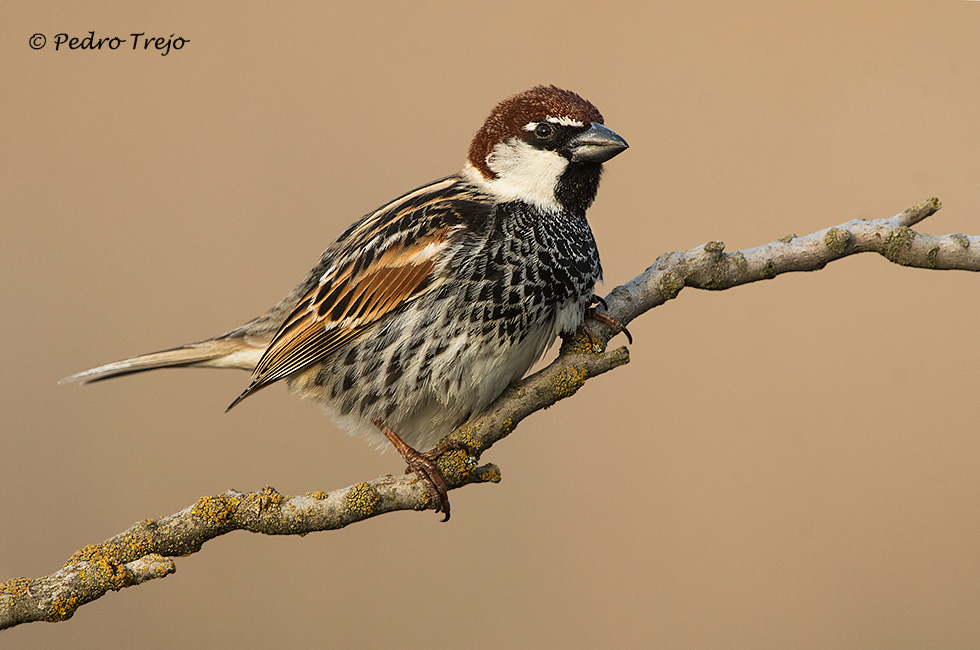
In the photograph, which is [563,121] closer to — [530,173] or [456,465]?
[530,173]

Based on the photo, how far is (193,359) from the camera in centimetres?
237

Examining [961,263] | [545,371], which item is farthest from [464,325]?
[961,263]

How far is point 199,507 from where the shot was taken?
1616 millimetres

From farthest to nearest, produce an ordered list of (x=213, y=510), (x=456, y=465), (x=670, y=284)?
1. (x=670, y=284)
2. (x=456, y=465)
3. (x=213, y=510)

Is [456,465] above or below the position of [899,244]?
below

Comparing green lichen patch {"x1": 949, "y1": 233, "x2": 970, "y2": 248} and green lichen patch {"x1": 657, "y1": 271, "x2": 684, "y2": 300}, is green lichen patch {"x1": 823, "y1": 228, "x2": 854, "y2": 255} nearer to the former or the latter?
green lichen patch {"x1": 949, "y1": 233, "x2": 970, "y2": 248}

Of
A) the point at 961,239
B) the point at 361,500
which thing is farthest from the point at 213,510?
the point at 961,239

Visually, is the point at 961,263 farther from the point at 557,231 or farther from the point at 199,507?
the point at 199,507

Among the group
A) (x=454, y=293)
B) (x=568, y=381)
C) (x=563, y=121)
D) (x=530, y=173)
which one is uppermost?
(x=563, y=121)

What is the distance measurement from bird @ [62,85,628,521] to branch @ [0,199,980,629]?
3.7 inches

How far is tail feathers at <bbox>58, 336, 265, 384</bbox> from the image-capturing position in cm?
232

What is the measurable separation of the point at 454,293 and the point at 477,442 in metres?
0.38

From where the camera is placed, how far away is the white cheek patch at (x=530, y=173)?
218 centimetres

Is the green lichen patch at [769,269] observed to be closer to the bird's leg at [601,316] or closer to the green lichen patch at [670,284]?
the green lichen patch at [670,284]
